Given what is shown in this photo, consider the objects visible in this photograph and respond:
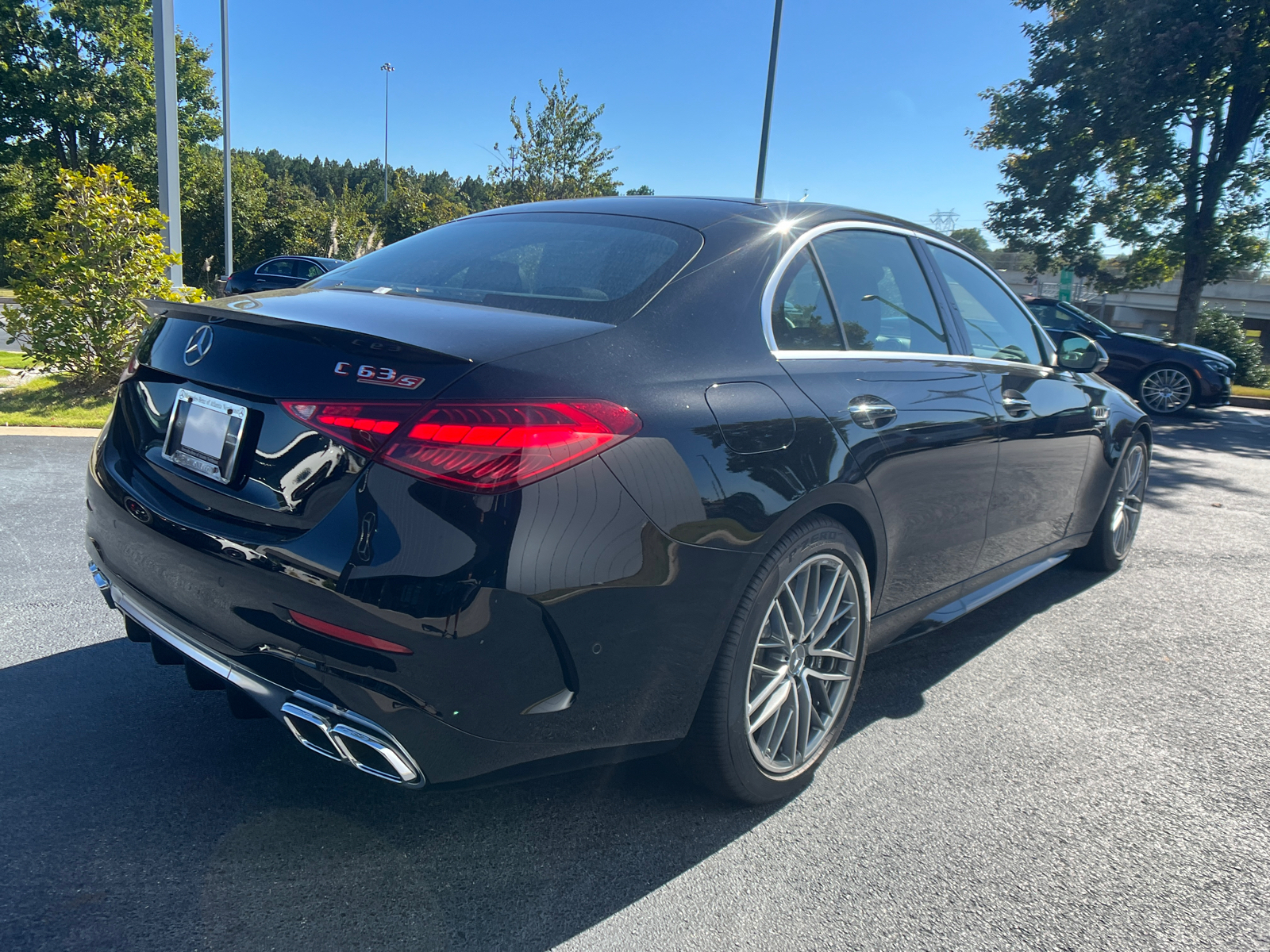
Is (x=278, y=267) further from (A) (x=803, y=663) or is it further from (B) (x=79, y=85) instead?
(B) (x=79, y=85)

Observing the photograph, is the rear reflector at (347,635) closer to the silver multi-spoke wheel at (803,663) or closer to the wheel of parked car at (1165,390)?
the silver multi-spoke wheel at (803,663)

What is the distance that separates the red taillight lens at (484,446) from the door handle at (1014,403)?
2184 millimetres

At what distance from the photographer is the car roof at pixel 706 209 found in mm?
2756

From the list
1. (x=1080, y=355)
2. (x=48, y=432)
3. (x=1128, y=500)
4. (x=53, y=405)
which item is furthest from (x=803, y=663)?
(x=53, y=405)

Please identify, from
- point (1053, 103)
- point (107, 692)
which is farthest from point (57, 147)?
point (107, 692)

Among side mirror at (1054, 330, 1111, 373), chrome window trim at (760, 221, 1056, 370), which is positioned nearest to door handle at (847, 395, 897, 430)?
chrome window trim at (760, 221, 1056, 370)

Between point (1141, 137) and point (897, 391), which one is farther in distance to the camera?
point (1141, 137)

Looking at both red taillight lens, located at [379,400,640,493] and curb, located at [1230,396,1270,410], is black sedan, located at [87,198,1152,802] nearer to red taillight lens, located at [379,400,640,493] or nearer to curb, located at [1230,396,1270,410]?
red taillight lens, located at [379,400,640,493]

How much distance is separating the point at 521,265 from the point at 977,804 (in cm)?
200

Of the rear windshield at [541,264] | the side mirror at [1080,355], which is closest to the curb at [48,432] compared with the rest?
the rear windshield at [541,264]

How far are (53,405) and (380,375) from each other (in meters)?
7.57

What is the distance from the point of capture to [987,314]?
370 centimetres

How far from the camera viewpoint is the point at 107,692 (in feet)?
9.48

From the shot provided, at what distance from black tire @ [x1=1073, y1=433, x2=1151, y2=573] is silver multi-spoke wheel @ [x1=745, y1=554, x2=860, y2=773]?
255 cm
